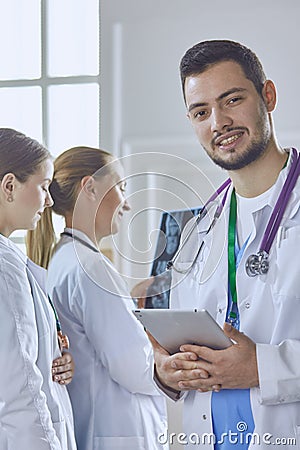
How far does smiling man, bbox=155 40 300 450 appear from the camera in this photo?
165 centimetres

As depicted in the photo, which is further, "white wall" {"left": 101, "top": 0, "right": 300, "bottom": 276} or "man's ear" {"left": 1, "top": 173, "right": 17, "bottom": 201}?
"man's ear" {"left": 1, "top": 173, "right": 17, "bottom": 201}

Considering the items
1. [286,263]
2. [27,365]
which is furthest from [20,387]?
[286,263]

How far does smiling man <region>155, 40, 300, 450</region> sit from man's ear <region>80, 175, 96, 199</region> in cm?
24

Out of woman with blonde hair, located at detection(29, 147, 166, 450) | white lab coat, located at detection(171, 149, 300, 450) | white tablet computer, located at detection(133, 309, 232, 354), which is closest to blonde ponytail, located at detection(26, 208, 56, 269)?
woman with blonde hair, located at detection(29, 147, 166, 450)

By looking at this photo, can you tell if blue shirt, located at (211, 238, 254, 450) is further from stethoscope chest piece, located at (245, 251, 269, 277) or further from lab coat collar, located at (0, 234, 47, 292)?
lab coat collar, located at (0, 234, 47, 292)

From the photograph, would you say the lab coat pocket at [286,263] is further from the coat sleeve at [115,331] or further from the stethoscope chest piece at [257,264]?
the coat sleeve at [115,331]

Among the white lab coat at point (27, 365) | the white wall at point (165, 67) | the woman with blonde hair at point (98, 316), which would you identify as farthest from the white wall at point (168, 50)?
the white lab coat at point (27, 365)

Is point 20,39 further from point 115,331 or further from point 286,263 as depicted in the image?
point 286,263

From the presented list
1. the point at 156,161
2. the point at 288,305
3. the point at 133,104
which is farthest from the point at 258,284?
the point at 133,104

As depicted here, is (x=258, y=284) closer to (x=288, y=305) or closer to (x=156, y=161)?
(x=288, y=305)

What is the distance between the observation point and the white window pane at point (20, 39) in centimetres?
Answer: 196

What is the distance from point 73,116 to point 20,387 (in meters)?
0.60

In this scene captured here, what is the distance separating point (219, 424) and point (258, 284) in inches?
11.3

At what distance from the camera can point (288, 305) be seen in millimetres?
1640
